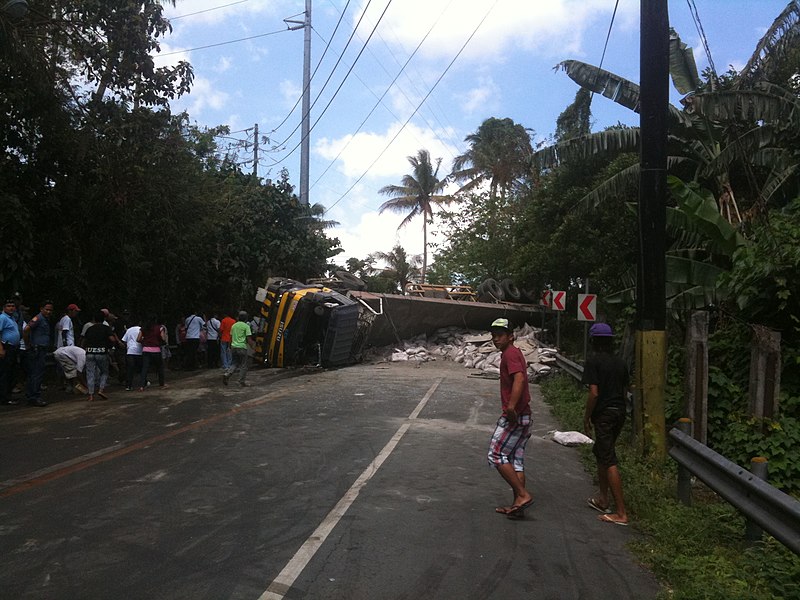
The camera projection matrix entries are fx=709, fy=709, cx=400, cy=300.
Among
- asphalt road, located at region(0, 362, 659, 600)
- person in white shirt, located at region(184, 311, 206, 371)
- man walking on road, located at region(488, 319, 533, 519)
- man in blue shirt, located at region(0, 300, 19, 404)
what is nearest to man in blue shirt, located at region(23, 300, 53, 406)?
man in blue shirt, located at region(0, 300, 19, 404)

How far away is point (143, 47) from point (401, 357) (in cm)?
1336

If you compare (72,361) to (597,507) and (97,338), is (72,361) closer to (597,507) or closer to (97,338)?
(97,338)

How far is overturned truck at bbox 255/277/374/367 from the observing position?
2009 cm

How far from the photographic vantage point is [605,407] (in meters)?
6.57

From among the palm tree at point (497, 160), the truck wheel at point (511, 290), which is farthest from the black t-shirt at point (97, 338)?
the palm tree at point (497, 160)

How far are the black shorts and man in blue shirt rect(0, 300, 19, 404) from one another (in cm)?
966

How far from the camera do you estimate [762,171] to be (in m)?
17.4

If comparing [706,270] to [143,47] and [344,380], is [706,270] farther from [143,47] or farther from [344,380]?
[143,47]

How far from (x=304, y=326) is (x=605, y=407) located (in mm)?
14611

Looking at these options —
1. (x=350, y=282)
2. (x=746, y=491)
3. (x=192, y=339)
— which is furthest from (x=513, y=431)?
(x=350, y=282)

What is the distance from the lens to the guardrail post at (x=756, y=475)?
532 centimetres

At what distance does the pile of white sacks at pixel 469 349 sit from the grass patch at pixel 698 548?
1218cm

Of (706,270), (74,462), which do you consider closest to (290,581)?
(74,462)

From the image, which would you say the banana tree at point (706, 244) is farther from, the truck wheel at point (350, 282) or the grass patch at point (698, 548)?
the truck wheel at point (350, 282)
